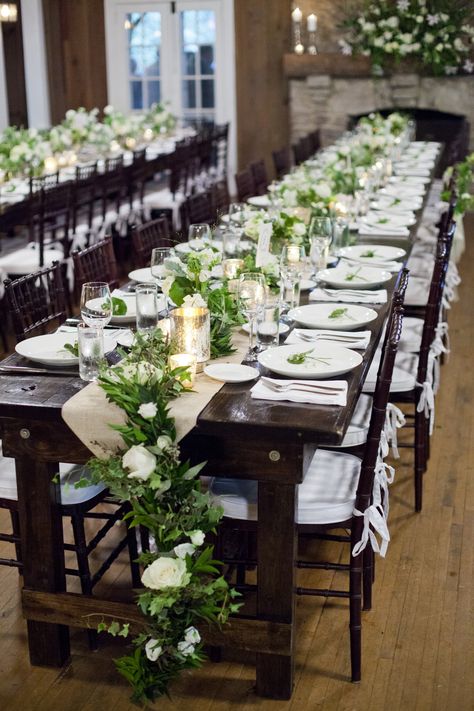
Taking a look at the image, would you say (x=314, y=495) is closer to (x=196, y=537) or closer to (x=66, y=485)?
(x=196, y=537)

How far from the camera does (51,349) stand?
9.30 feet

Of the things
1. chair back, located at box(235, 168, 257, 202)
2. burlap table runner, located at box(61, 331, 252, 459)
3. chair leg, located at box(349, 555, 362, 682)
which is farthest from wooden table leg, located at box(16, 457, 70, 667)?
chair back, located at box(235, 168, 257, 202)

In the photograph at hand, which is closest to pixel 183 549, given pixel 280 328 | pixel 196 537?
pixel 196 537

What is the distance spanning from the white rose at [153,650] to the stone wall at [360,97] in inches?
373

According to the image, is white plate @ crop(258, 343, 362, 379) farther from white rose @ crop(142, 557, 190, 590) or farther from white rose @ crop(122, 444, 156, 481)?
white rose @ crop(142, 557, 190, 590)

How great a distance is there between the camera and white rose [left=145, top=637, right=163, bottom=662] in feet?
7.86

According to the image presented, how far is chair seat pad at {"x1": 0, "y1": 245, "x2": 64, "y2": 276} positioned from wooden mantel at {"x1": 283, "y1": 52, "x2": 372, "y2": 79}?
5.86 meters

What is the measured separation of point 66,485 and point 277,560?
64 cm

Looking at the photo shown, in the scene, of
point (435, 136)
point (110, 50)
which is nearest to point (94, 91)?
point (110, 50)

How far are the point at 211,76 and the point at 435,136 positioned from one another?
289cm

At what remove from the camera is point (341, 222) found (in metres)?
4.37

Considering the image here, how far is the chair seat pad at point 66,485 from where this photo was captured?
2705mm

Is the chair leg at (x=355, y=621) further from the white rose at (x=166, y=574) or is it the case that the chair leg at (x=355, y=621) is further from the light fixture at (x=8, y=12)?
the light fixture at (x=8, y=12)

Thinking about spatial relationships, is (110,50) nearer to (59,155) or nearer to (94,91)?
(94,91)
